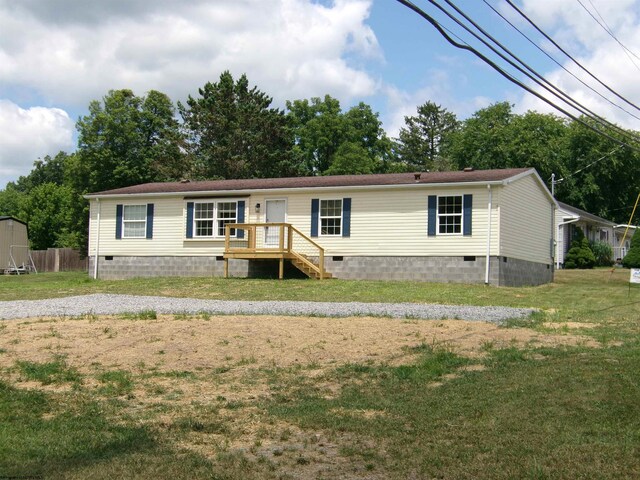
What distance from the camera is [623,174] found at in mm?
47688

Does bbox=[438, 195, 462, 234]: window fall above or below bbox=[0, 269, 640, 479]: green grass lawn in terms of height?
above

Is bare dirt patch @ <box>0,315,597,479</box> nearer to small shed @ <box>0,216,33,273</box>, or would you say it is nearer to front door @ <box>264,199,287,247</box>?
front door @ <box>264,199,287,247</box>

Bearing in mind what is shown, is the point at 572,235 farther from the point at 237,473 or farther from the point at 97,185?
the point at 237,473

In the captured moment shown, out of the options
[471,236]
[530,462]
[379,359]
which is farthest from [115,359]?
[471,236]

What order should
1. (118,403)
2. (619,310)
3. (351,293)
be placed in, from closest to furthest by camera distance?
1. (118,403)
2. (619,310)
3. (351,293)

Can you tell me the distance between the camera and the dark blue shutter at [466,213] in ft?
75.1

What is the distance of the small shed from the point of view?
38.8 m

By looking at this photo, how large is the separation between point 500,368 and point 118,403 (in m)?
4.50

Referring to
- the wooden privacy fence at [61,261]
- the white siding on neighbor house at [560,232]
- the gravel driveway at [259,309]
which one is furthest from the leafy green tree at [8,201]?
the gravel driveway at [259,309]

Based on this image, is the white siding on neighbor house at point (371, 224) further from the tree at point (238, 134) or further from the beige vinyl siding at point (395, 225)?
the tree at point (238, 134)

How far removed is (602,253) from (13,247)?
103ft

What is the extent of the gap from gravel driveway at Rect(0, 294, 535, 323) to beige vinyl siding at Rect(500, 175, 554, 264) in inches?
321

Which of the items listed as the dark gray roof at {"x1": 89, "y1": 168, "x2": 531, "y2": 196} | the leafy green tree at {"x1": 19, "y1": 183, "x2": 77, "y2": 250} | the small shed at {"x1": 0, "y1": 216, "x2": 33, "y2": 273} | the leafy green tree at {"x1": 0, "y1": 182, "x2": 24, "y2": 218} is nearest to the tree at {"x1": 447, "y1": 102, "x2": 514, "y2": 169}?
the dark gray roof at {"x1": 89, "y1": 168, "x2": 531, "y2": 196}

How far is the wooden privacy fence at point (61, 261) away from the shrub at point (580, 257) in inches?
1048
